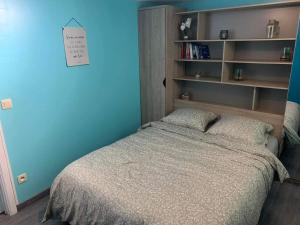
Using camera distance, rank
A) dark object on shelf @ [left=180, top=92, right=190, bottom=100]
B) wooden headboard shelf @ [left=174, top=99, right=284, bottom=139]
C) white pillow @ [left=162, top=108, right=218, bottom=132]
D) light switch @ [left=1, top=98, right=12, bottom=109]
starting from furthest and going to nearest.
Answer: dark object on shelf @ [left=180, top=92, right=190, bottom=100] → white pillow @ [left=162, top=108, right=218, bottom=132] → wooden headboard shelf @ [left=174, top=99, right=284, bottom=139] → light switch @ [left=1, top=98, right=12, bottom=109]

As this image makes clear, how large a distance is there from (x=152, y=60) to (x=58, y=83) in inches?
54.6

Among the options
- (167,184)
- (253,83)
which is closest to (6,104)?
(167,184)

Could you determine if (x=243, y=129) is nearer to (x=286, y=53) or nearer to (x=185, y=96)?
(x=286, y=53)

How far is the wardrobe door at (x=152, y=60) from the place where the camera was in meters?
3.18

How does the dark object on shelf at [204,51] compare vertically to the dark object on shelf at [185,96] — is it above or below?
above

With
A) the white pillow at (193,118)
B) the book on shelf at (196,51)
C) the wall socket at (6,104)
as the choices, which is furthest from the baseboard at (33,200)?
the book on shelf at (196,51)

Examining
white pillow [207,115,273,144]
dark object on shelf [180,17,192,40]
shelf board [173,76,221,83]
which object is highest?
dark object on shelf [180,17,192,40]

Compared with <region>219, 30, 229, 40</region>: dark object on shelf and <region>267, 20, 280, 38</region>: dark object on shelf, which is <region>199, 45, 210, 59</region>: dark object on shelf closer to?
<region>219, 30, 229, 40</region>: dark object on shelf

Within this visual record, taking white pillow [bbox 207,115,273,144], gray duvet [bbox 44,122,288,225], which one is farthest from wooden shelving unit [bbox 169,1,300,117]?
gray duvet [bbox 44,122,288,225]

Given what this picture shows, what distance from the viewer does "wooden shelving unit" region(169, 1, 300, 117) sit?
8.31 feet

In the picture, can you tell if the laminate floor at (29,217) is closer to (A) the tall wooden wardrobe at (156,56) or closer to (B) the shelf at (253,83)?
(A) the tall wooden wardrobe at (156,56)

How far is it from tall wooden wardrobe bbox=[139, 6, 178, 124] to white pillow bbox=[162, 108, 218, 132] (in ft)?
1.32

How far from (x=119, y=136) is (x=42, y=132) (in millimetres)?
1199

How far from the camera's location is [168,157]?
7.31 ft
